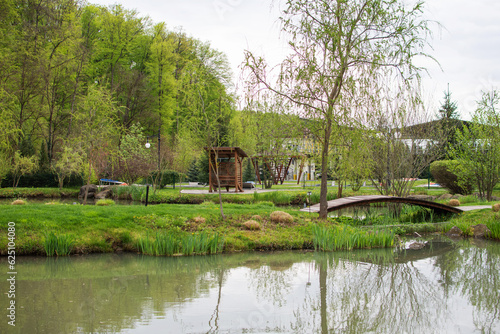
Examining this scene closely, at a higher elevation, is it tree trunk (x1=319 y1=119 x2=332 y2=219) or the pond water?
tree trunk (x1=319 y1=119 x2=332 y2=219)

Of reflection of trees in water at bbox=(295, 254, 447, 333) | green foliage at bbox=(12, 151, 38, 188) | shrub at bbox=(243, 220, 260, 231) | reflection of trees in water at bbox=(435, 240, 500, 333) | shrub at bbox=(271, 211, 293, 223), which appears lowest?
reflection of trees in water at bbox=(435, 240, 500, 333)

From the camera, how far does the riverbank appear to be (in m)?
9.06

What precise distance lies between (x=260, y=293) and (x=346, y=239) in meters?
3.97

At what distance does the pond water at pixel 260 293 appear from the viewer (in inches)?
196

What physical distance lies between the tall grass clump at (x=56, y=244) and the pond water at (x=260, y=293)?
0.79 feet

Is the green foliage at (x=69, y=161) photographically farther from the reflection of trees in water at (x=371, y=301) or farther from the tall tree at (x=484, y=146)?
the tall tree at (x=484, y=146)

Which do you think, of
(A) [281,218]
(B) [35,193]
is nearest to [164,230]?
(A) [281,218]

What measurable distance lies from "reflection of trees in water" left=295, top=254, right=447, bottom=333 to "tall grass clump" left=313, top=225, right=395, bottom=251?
4.56ft

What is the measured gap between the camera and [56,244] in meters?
8.71

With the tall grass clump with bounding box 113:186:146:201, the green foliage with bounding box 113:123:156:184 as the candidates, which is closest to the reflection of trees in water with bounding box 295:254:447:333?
the tall grass clump with bounding box 113:186:146:201

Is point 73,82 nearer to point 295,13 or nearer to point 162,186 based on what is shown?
point 162,186

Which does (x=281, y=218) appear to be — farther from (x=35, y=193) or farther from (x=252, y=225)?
(x=35, y=193)

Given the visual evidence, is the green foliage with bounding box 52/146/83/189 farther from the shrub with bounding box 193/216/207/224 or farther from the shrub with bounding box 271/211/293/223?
the shrub with bounding box 271/211/293/223

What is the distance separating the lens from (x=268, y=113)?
11.1 meters
